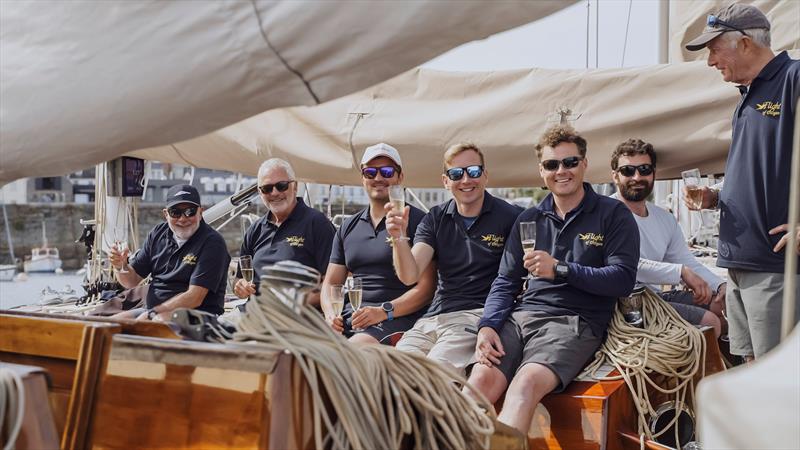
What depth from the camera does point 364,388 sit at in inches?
69.9

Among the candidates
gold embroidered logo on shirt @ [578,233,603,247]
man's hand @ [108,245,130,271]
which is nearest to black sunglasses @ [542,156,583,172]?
gold embroidered logo on shirt @ [578,233,603,247]

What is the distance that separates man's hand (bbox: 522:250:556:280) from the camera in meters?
3.20

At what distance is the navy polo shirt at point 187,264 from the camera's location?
15.5 ft

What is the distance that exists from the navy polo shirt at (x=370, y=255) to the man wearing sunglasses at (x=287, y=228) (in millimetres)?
317

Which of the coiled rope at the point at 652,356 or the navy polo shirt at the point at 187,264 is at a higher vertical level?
the navy polo shirt at the point at 187,264

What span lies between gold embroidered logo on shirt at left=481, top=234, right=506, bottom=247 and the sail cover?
6.63ft

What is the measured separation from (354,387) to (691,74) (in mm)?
2904

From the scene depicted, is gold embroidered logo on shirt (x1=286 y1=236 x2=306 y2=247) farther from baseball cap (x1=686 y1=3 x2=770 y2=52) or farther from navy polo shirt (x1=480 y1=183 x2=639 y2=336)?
baseball cap (x1=686 y1=3 x2=770 y2=52)

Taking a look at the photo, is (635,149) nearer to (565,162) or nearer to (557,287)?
(565,162)

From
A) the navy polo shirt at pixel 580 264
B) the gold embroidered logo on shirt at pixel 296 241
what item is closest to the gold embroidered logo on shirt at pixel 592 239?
the navy polo shirt at pixel 580 264

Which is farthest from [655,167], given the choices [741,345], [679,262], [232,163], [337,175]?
[232,163]

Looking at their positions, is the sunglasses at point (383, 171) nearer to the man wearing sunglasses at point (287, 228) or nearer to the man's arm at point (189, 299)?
the man wearing sunglasses at point (287, 228)

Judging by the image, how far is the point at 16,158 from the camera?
1.88m

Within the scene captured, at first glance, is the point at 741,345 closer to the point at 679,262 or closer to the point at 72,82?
the point at 679,262
